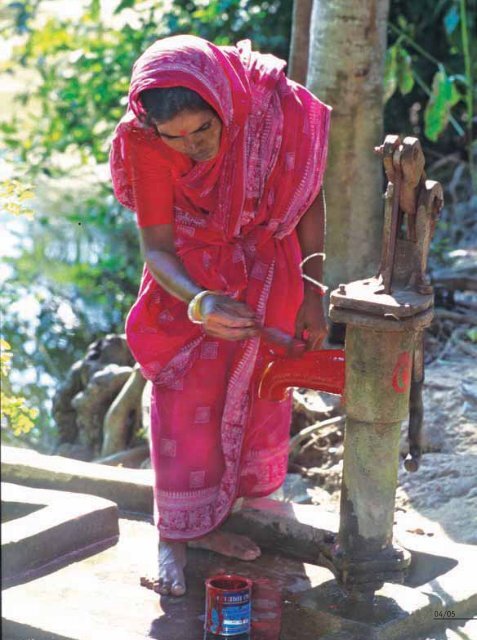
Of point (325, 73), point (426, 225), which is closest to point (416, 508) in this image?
point (426, 225)

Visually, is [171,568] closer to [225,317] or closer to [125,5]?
[225,317]

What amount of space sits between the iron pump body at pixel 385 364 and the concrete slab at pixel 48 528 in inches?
32.5

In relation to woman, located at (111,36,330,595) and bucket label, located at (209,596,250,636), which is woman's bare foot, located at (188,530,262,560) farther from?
bucket label, located at (209,596,250,636)

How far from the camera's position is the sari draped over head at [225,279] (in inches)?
141

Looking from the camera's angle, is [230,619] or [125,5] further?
[125,5]

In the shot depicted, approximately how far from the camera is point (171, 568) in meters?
3.64

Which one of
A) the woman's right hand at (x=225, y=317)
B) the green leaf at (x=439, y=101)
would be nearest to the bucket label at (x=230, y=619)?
the woman's right hand at (x=225, y=317)

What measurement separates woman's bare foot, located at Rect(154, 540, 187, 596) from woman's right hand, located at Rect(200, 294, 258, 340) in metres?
0.80

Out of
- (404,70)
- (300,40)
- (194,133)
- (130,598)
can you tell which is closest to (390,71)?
(404,70)

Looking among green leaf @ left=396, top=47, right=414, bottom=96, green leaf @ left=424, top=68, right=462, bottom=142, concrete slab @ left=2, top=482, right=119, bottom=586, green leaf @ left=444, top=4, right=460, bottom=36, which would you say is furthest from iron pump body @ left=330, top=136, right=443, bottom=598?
green leaf @ left=444, top=4, right=460, bottom=36

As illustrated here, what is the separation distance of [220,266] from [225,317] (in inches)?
18.2

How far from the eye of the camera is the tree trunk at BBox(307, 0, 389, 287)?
5906 mm

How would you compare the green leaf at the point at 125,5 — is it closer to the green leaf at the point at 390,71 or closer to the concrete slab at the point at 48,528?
the green leaf at the point at 390,71

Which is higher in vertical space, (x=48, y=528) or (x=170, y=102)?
(x=170, y=102)
